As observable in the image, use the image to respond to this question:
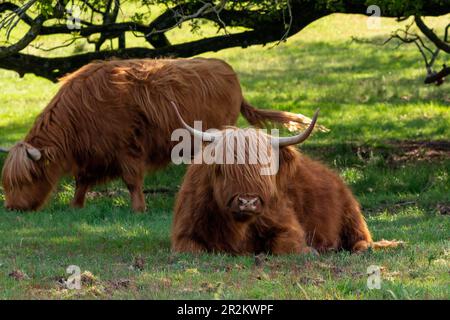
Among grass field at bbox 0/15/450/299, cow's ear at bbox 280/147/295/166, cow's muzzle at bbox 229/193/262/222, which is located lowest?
grass field at bbox 0/15/450/299

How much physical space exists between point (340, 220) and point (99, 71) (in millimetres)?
4078

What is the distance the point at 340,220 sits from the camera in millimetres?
8781

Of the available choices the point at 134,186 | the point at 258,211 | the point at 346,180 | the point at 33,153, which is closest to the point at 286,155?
the point at 258,211

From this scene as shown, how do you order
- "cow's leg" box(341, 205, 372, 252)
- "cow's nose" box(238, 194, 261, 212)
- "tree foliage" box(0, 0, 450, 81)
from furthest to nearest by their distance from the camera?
"tree foliage" box(0, 0, 450, 81) → "cow's leg" box(341, 205, 372, 252) → "cow's nose" box(238, 194, 261, 212)

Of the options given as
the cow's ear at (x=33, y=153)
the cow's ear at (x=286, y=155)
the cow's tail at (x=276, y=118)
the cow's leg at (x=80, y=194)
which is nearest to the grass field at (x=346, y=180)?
the cow's leg at (x=80, y=194)

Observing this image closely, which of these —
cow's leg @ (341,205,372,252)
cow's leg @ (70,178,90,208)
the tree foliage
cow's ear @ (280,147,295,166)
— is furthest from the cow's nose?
the tree foliage

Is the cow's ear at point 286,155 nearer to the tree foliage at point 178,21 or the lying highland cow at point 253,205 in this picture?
the lying highland cow at point 253,205

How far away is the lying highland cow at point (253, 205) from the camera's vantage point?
7598 mm

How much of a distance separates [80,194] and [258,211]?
4.67 metres

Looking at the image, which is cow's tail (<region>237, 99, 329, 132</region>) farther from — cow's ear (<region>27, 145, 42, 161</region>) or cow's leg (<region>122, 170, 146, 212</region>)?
cow's ear (<region>27, 145, 42, 161</region>)

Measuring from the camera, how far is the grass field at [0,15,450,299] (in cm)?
648

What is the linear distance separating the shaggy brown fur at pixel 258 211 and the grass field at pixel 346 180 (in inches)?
11.6

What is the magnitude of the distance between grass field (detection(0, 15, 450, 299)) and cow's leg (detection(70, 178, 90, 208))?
11cm

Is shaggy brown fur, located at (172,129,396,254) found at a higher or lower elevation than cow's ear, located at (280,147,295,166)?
lower
